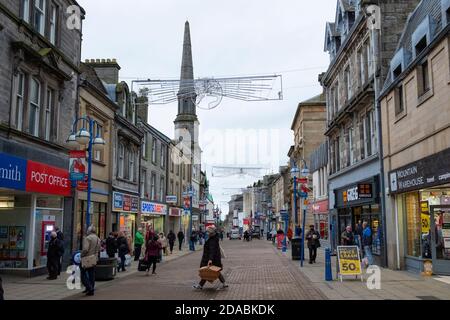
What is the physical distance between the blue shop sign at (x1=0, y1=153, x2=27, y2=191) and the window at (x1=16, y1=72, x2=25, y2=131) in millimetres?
1557

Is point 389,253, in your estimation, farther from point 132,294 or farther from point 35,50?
point 35,50

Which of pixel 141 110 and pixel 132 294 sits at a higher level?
pixel 141 110

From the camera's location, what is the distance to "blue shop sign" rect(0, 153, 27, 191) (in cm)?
1468

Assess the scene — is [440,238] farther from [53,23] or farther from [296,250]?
[53,23]

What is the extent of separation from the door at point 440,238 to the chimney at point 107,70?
1994cm

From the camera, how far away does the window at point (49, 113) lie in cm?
1892

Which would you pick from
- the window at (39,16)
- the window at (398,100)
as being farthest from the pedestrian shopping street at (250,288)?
the window at (39,16)

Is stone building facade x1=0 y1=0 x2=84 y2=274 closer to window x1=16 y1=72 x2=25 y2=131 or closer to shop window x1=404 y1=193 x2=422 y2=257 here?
window x1=16 y1=72 x2=25 y2=131

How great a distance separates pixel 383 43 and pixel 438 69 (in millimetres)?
6556

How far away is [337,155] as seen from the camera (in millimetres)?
30141

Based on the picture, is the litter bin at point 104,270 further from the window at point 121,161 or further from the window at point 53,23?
the window at point 121,161

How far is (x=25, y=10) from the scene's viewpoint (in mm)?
17094

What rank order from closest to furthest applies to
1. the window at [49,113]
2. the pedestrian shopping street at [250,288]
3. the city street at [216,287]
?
1. the pedestrian shopping street at [250,288]
2. the city street at [216,287]
3. the window at [49,113]
